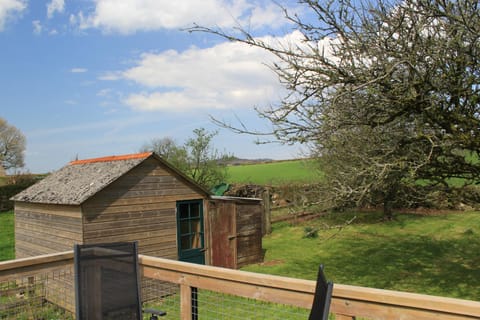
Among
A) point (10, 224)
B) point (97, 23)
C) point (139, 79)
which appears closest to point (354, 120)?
point (97, 23)

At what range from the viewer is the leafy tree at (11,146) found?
32250 mm

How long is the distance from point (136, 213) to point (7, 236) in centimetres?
925

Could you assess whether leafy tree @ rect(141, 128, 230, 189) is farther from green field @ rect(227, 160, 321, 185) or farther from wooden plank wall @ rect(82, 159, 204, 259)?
wooden plank wall @ rect(82, 159, 204, 259)

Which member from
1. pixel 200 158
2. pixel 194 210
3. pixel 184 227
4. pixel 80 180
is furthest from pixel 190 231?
pixel 200 158

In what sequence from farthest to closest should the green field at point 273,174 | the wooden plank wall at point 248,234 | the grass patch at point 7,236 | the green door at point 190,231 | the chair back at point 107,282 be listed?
the green field at point 273,174 → the grass patch at point 7,236 → the wooden plank wall at point 248,234 → the green door at point 190,231 → the chair back at point 107,282

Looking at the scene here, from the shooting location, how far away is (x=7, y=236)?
47.0 ft

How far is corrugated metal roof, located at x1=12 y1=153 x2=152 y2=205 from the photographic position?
7.60 m

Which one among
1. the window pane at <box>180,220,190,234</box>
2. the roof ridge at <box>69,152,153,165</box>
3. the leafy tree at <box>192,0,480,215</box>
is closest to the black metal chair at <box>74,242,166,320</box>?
the leafy tree at <box>192,0,480,215</box>

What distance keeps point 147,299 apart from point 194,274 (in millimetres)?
5432

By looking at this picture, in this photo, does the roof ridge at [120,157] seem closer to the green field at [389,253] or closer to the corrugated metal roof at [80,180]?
the corrugated metal roof at [80,180]

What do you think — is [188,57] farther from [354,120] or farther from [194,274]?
[194,274]

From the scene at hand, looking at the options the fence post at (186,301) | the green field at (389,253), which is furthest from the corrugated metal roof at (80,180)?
the fence post at (186,301)

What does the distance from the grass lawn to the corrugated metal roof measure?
172 inches

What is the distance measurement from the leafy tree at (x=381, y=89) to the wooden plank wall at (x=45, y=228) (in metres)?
3.81
